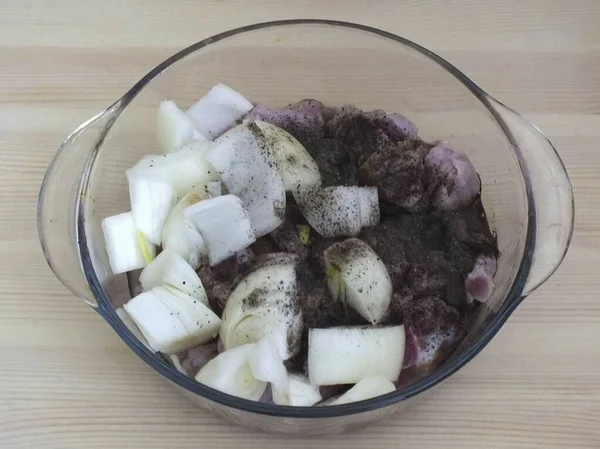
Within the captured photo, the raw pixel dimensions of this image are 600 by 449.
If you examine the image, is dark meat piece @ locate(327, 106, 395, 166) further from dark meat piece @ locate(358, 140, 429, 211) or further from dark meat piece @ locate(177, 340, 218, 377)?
dark meat piece @ locate(177, 340, 218, 377)

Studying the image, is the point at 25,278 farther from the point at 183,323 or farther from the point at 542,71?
the point at 542,71

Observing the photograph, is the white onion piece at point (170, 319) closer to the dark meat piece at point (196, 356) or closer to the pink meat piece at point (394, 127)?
the dark meat piece at point (196, 356)

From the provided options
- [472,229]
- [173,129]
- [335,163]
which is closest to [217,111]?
[173,129]

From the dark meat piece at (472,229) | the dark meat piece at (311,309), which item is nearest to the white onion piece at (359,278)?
the dark meat piece at (311,309)

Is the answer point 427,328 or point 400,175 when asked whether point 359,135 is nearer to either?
point 400,175

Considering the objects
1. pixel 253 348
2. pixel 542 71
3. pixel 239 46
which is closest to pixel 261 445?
pixel 253 348

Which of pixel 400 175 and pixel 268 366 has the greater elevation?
pixel 400 175

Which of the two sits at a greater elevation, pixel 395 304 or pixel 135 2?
pixel 135 2
